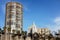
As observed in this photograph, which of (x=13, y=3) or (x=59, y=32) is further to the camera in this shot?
(x=13, y=3)

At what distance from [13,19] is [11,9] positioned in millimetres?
5186

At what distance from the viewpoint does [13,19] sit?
297ft

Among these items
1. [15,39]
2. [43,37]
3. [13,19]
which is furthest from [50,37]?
[13,19]

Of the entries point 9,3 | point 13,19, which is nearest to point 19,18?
point 13,19

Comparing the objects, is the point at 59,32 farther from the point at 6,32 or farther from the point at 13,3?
the point at 13,3

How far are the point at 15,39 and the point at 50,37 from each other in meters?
6.46

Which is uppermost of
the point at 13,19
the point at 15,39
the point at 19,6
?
the point at 19,6

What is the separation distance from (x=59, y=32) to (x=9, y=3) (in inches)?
2408

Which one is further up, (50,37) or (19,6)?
(19,6)

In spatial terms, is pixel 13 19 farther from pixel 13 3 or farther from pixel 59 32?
pixel 59 32

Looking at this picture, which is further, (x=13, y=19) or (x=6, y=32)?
(x=13, y=19)

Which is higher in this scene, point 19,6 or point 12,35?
point 19,6

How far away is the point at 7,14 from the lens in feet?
298

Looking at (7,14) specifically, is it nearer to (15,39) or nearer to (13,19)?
(13,19)
